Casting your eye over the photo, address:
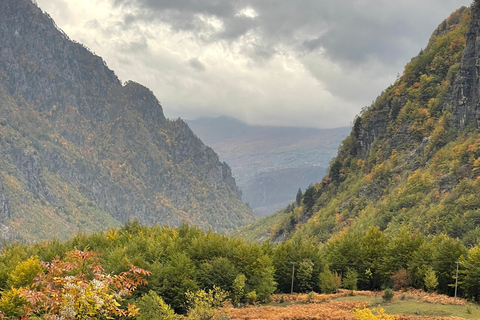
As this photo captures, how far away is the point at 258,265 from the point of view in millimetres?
64938

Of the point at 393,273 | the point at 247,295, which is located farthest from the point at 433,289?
the point at 247,295

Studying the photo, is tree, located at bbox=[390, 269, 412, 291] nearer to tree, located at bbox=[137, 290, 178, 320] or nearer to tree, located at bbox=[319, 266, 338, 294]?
tree, located at bbox=[319, 266, 338, 294]

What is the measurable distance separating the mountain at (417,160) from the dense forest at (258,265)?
11357 millimetres

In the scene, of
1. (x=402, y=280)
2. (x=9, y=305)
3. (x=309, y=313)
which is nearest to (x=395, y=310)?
(x=309, y=313)

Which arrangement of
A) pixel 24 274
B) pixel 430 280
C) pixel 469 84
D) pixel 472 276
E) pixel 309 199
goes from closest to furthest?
pixel 472 276
pixel 24 274
pixel 430 280
pixel 469 84
pixel 309 199

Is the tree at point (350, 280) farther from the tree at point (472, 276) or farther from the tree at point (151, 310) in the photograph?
the tree at point (151, 310)

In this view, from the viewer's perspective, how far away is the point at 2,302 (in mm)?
43656

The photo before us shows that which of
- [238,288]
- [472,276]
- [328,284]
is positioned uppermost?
[472,276]

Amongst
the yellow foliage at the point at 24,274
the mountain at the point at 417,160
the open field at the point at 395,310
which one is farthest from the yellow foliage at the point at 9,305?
the mountain at the point at 417,160

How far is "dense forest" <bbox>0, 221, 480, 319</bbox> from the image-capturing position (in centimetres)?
5300

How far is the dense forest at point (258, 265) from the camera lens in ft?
174

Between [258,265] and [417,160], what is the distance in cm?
7142

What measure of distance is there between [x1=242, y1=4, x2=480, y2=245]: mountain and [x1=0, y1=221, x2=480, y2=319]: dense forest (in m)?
11.4

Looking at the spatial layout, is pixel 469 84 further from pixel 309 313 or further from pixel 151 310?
Result: pixel 151 310
